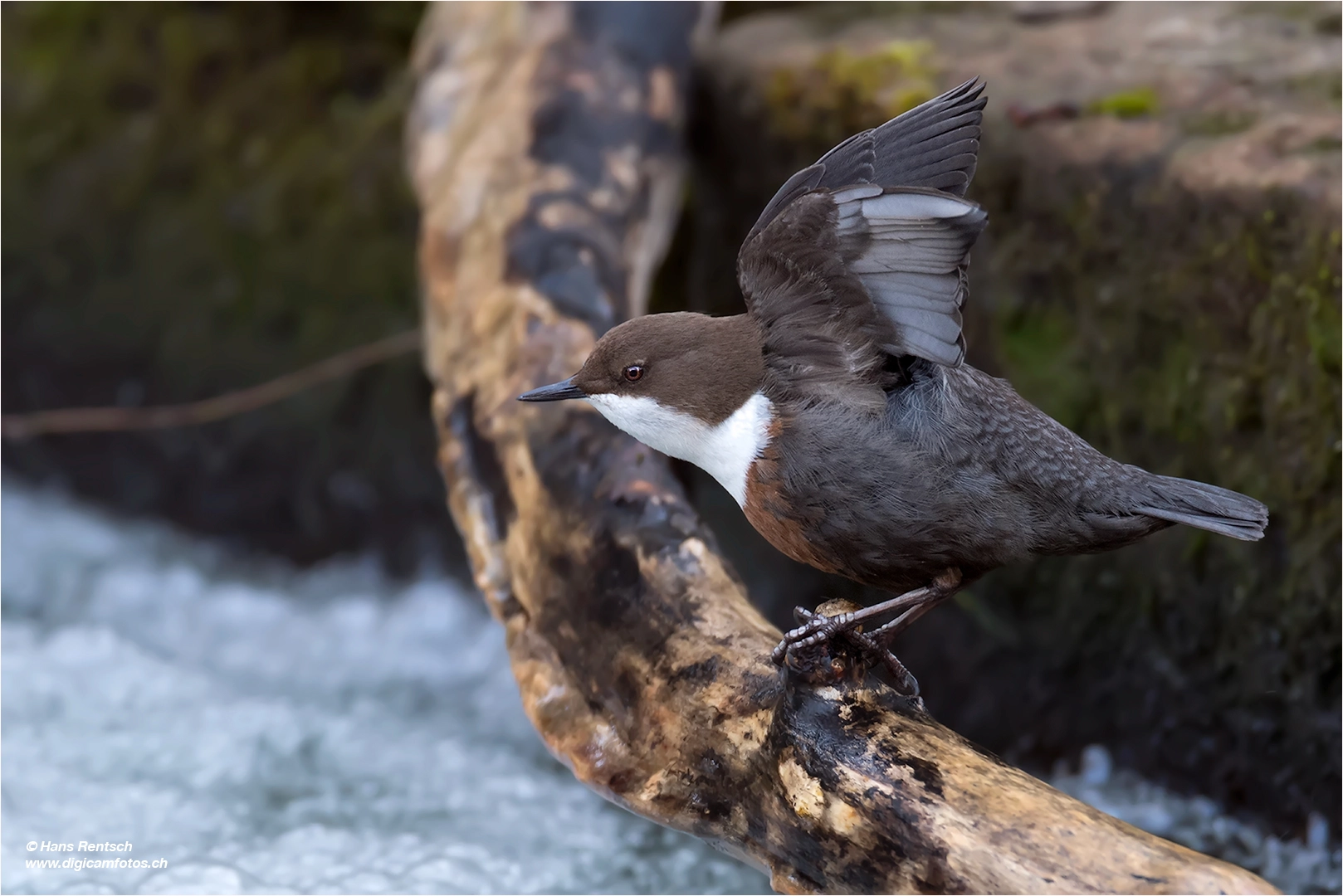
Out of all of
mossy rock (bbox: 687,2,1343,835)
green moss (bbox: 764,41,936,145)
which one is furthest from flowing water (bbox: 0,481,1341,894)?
green moss (bbox: 764,41,936,145)

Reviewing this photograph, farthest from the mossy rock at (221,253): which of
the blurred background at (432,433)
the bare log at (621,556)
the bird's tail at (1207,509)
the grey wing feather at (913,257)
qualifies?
the bird's tail at (1207,509)

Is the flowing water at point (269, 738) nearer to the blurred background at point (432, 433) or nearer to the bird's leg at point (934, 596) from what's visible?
the blurred background at point (432, 433)

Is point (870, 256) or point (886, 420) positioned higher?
point (870, 256)

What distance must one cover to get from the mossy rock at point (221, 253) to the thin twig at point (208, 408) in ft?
0.21

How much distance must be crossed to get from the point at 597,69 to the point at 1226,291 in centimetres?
192

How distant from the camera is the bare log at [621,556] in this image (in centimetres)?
184

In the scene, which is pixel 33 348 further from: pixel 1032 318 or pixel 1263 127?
pixel 1263 127

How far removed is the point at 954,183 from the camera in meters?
2.13

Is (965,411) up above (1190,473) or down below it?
above

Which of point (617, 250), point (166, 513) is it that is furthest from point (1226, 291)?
point (166, 513)

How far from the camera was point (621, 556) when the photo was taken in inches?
101

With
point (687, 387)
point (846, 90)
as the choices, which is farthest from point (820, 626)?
point (846, 90)

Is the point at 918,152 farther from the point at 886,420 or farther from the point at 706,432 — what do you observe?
the point at 706,432

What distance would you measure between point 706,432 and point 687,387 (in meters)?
0.10
